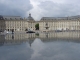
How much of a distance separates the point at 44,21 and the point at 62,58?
12092cm

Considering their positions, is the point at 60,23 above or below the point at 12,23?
above

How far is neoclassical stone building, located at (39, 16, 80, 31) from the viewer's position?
124475 millimetres

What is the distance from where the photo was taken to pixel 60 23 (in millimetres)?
130500

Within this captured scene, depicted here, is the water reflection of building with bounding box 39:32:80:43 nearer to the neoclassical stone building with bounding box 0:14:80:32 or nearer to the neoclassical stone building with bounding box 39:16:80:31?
the neoclassical stone building with bounding box 0:14:80:32

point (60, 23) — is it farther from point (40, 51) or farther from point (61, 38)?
point (40, 51)

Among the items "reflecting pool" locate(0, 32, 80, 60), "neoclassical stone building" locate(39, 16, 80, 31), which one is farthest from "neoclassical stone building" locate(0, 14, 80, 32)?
"reflecting pool" locate(0, 32, 80, 60)

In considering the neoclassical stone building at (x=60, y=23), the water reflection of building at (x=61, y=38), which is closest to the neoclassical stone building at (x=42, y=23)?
the neoclassical stone building at (x=60, y=23)

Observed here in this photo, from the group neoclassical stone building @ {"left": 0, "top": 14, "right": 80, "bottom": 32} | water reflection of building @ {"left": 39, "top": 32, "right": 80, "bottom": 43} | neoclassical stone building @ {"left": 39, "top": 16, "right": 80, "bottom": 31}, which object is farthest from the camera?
neoclassical stone building @ {"left": 39, "top": 16, "right": 80, "bottom": 31}

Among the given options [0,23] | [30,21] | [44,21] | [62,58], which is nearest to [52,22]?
[44,21]

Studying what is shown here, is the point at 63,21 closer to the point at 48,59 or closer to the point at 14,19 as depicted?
the point at 14,19

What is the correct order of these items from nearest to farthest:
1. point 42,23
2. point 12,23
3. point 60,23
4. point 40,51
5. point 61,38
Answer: point 40,51
point 61,38
point 12,23
point 60,23
point 42,23

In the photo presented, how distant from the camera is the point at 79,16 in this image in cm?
12281

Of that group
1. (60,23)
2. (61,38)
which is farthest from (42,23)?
(61,38)

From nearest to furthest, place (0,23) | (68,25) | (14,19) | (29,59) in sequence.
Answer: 1. (29,59)
2. (0,23)
3. (14,19)
4. (68,25)
